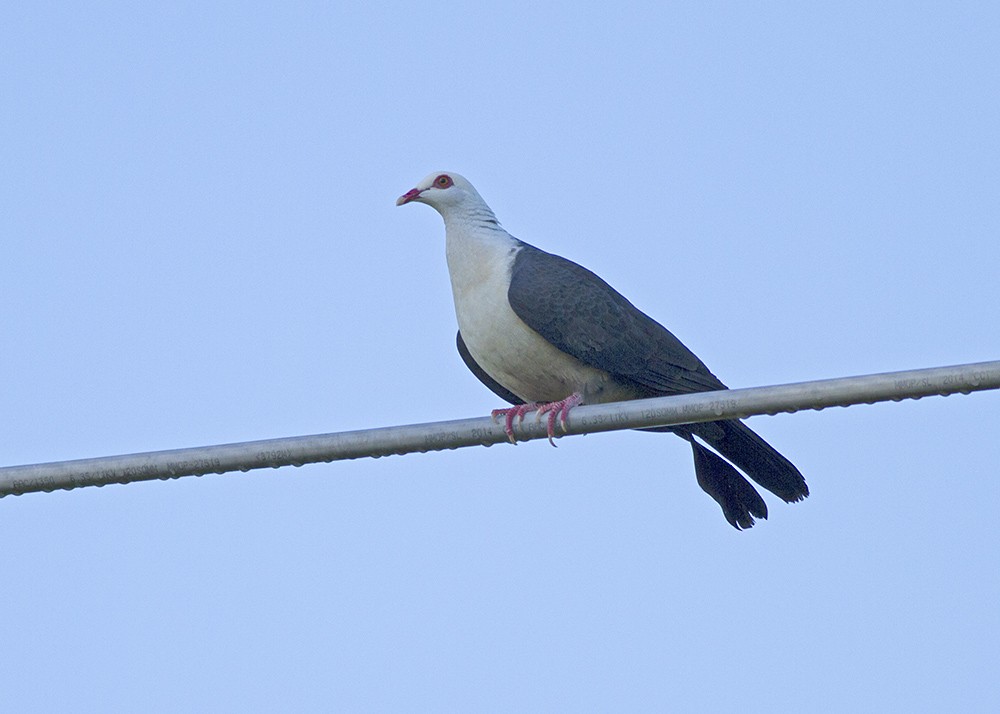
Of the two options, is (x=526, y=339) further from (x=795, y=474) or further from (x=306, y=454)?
(x=306, y=454)

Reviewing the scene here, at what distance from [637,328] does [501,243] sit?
0.83m

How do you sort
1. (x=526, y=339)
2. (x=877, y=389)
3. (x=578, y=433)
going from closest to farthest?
(x=877, y=389) → (x=578, y=433) → (x=526, y=339)

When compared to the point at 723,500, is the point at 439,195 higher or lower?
higher

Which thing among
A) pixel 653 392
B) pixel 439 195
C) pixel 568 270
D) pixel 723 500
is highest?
pixel 439 195

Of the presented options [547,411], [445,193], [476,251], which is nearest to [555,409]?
[547,411]

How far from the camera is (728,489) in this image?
20.6 feet

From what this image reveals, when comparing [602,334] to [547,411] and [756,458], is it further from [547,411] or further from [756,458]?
[756,458]

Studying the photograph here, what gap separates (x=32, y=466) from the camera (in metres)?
3.70

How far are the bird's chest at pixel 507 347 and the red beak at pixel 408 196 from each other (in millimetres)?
750

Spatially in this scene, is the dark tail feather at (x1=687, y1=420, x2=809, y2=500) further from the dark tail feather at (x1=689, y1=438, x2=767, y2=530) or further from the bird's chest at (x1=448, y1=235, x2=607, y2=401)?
the bird's chest at (x1=448, y1=235, x2=607, y2=401)

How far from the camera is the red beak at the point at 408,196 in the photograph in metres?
7.23

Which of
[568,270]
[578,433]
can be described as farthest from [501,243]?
[578,433]

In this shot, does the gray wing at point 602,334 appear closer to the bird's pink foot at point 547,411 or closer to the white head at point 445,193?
the bird's pink foot at point 547,411

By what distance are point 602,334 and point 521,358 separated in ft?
1.24
